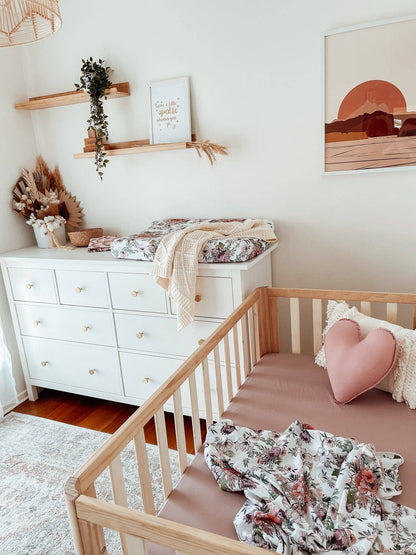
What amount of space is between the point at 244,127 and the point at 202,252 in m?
0.75

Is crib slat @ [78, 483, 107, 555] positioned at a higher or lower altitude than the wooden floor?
higher

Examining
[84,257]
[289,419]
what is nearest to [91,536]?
[289,419]

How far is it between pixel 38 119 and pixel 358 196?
2.01m

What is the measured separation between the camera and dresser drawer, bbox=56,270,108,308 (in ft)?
7.77

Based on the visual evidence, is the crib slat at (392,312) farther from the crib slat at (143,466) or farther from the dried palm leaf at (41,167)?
the dried palm leaf at (41,167)

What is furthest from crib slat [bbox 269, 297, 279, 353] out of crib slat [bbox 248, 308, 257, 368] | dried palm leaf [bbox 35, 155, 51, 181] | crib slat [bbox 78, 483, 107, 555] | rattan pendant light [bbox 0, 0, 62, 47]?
dried palm leaf [bbox 35, 155, 51, 181]

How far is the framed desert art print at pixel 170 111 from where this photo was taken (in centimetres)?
240

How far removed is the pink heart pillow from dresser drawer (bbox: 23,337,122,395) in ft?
4.10

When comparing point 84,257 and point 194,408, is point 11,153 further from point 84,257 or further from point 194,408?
point 194,408

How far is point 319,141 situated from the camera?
7.18 ft

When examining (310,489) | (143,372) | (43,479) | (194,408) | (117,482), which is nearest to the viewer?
(117,482)

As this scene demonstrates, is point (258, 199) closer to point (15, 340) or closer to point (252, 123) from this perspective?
point (252, 123)

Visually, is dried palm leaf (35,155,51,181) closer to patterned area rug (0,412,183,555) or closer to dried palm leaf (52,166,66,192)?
dried palm leaf (52,166,66,192)

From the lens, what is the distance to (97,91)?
244cm
